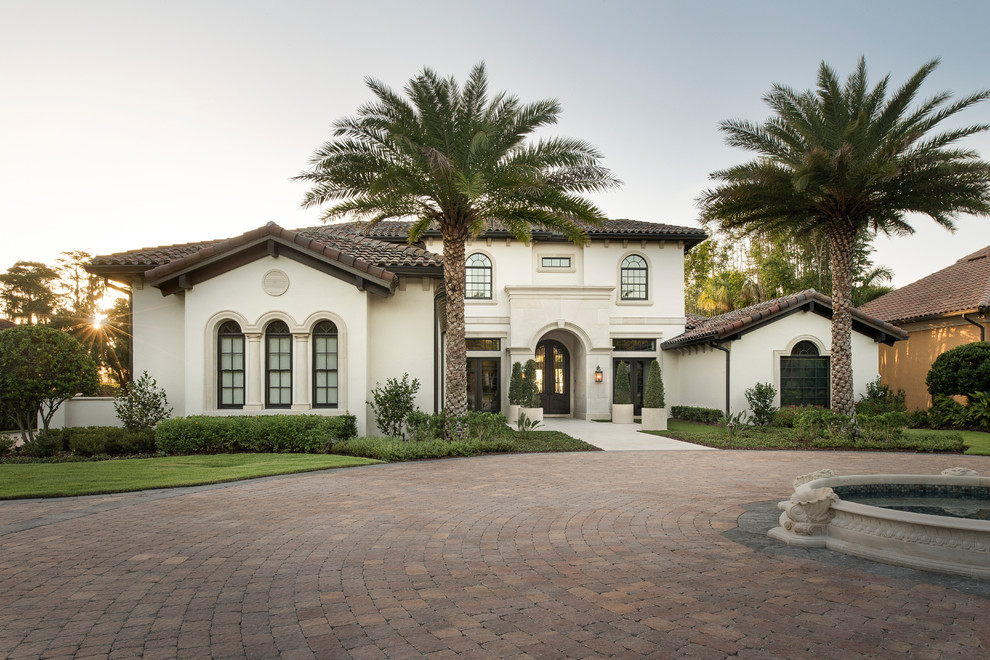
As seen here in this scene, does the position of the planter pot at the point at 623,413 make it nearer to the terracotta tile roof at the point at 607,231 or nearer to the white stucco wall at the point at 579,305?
the white stucco wall at the point at 579,305

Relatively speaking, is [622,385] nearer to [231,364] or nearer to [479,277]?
[479,277]

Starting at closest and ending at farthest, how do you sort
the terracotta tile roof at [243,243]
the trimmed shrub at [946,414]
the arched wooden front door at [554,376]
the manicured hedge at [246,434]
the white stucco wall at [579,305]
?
1. the manicured hedge at [246,434]
2. the terracotta tile roof at [243,243]
3. the trimmed shrub at [946,414]
4. the white stucco wall at [579,305]
5. the arched wooden front door at [554,376]

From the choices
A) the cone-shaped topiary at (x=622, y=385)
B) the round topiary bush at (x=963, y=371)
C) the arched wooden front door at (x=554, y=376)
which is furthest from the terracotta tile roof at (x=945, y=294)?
the arched wooden front door at (x=554, y=376)

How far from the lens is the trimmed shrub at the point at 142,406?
14086mm

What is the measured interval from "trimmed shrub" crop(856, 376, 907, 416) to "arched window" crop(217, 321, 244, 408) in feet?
63.5

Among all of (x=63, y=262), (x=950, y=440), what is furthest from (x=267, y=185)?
(x=63, y=262)

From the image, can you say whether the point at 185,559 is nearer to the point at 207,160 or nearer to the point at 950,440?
the point at 207,160

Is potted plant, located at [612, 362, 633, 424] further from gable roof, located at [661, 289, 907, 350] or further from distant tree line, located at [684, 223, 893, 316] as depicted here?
distant tree line, located at [684, 223, 893, 316]

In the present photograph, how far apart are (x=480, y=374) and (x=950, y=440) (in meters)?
15.6

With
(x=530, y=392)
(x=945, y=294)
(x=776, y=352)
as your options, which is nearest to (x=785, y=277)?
(x=945, y=294)

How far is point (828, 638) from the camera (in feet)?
12.2

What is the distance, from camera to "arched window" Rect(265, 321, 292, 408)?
48.0 feet

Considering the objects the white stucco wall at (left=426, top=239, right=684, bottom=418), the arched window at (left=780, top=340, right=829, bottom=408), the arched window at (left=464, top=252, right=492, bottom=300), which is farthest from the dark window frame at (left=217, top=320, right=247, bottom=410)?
the arched window at (left=780, top=340, right=829, bottom=408)

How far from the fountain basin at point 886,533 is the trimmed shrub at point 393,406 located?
939 cm
